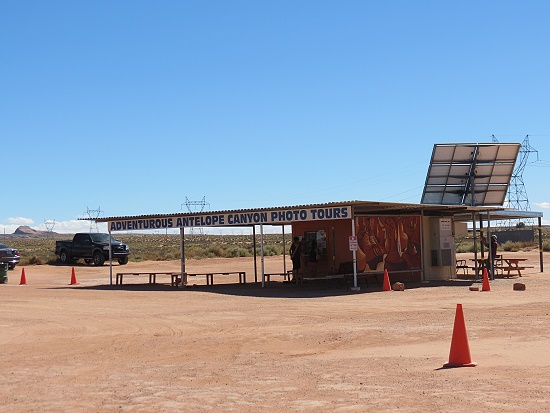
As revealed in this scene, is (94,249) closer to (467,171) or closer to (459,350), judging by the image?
(467,171)

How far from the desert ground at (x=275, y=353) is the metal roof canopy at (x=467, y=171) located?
13655 mm

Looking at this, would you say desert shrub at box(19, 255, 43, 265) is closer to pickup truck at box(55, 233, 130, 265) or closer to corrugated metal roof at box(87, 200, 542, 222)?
pickup truck at box(55, 233, 130, 265)

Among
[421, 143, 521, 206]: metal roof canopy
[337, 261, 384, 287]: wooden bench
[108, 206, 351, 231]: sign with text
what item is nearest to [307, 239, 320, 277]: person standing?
[337, 261, 384, 287]: wooden bench

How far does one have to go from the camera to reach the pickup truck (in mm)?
48062

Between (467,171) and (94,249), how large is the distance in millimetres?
21854

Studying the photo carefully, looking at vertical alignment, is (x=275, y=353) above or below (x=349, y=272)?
below

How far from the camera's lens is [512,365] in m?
10.8

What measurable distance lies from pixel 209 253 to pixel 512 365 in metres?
53.4

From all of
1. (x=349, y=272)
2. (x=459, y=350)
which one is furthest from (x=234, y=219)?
(x=459, y=350)

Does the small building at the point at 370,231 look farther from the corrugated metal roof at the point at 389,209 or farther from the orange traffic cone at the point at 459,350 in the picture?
the orange traffic cone at the point at 459,350

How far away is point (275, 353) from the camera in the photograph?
42.1 ft

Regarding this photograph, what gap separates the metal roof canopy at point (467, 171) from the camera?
123 feet

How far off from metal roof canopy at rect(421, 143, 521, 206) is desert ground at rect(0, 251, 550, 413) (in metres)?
13.7

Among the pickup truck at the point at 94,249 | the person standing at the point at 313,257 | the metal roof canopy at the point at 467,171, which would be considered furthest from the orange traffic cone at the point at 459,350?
the pickup truck at the point at 94,249
